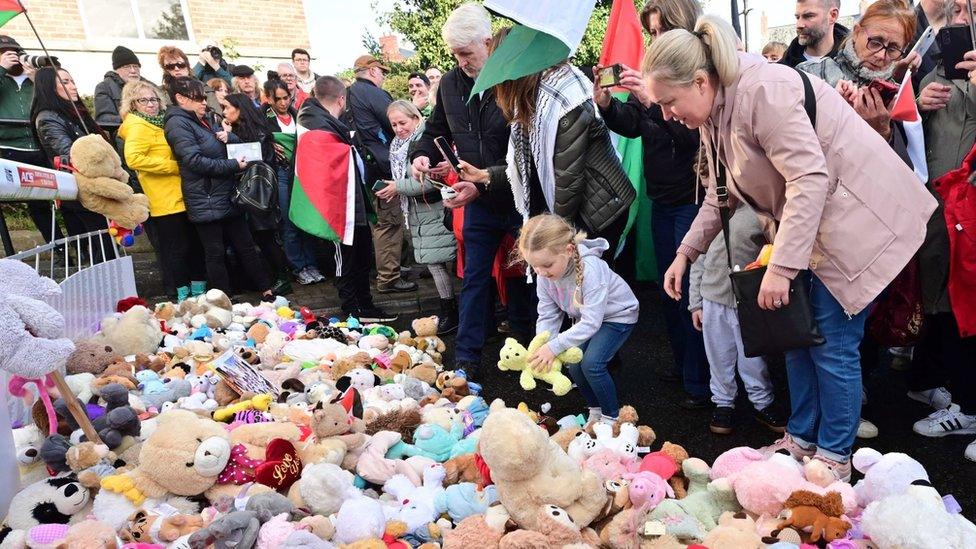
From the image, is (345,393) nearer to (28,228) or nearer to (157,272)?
(157,272)

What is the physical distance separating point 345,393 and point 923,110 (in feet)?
9.20

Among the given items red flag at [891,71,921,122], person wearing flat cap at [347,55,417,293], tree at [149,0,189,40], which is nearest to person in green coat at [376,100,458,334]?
person wearing flat cap at [347,55,417,293]

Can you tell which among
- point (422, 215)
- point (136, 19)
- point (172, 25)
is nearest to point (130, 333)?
point (422, 215)

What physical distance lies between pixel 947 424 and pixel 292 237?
532 cm

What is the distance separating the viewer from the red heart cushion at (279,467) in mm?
2207

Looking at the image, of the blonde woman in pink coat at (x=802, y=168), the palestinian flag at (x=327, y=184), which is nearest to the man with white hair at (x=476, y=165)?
the palestinian flag at (x=327, y=184)

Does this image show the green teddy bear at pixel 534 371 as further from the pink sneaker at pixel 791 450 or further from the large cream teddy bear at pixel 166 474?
the large cream teddy bear at pixel 166 474

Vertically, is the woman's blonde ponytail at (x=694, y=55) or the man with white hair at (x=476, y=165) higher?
the woman's blonde ponytail at (x=694, y=55)

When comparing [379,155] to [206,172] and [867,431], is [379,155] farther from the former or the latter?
[867,431]

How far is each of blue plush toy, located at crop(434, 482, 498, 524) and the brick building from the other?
37.6 ft

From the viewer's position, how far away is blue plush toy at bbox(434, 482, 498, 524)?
2.13m

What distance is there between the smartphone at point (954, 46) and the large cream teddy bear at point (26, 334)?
3434 millimetres

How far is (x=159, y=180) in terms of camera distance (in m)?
5.07

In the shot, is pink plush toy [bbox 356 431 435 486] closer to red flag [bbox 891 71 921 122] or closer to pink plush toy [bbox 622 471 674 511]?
pink plush toy [bbox 622 471 674 511]
